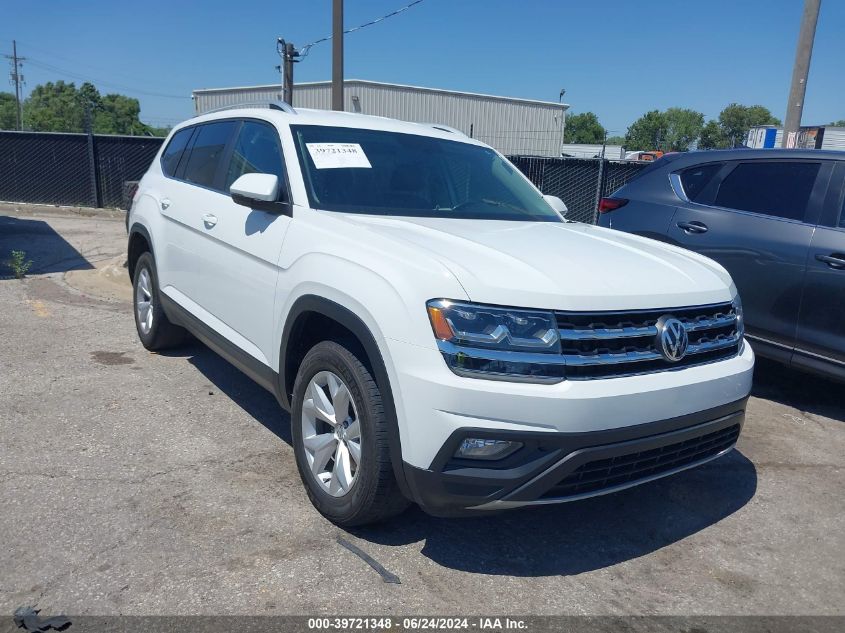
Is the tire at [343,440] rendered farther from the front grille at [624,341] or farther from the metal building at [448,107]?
the metal building at [448,107]

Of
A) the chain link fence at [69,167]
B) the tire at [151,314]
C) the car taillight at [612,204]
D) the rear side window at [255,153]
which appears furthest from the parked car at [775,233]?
the chain link fence at [69,167]

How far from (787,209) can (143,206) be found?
475cm

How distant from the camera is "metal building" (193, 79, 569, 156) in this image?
35625 millimetres

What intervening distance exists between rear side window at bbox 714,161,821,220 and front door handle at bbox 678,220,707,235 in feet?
0.71

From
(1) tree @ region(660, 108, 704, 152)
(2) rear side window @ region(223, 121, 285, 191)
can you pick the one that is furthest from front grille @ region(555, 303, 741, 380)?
(1) tree @ region(660, 108, 704, 152)

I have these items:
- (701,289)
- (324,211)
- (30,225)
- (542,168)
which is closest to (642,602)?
(701,289)

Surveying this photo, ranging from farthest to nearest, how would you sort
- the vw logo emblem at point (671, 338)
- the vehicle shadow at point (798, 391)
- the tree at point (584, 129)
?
the tree at point (584, 129)
the vehicle shadow at point (798, 391)
the vw logo emblem at point (671, 338)

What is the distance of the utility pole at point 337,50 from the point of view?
42.4 ft

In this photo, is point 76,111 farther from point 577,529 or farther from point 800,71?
point 577,529

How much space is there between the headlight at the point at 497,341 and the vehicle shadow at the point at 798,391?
3443 millimetres

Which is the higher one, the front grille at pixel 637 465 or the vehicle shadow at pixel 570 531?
the front grille at pixel 637 465

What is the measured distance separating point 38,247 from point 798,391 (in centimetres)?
1048

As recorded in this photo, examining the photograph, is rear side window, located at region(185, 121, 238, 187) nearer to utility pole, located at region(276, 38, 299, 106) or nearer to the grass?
the grass

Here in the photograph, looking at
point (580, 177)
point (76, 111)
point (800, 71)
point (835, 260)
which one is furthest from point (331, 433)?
point (76, 111)
